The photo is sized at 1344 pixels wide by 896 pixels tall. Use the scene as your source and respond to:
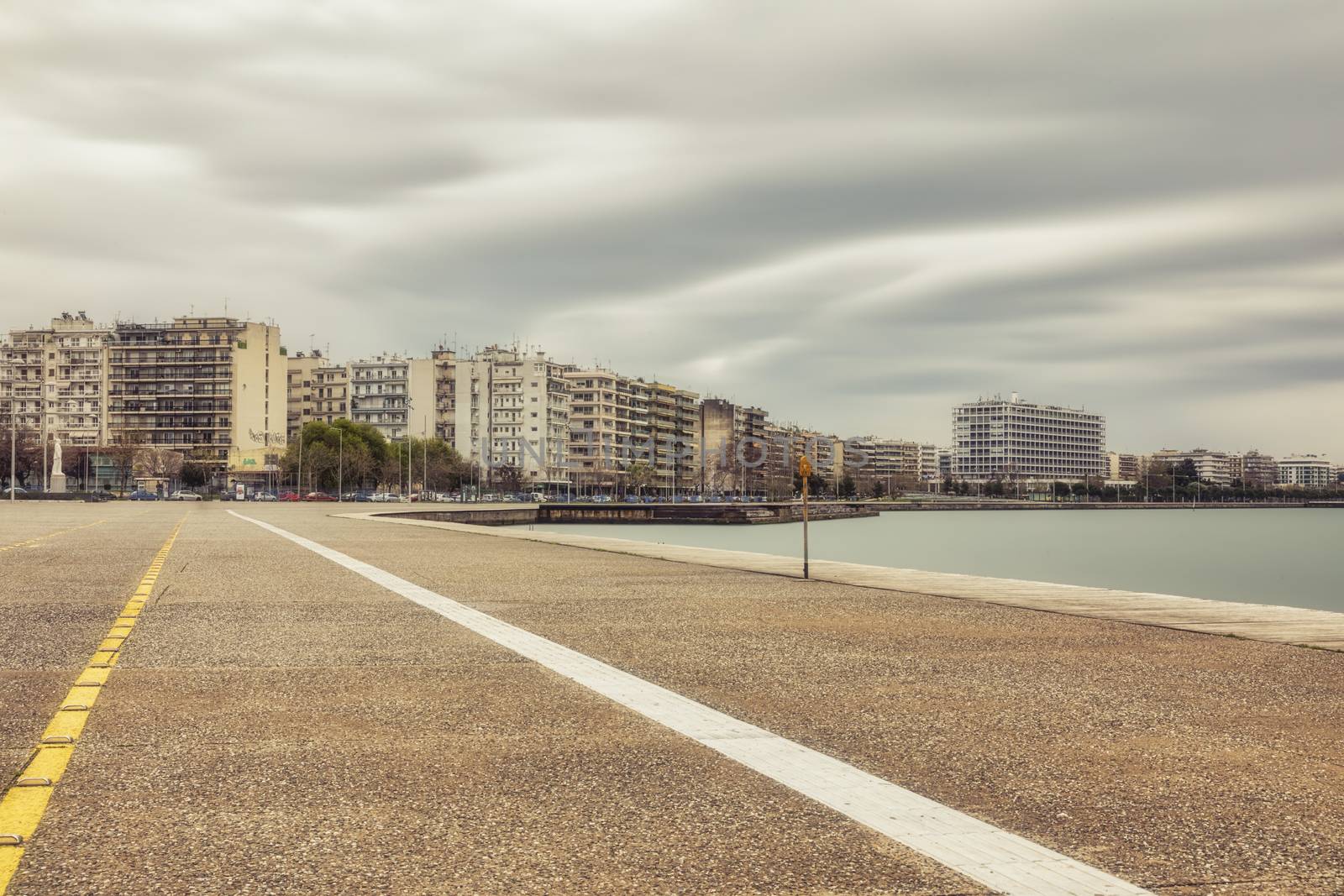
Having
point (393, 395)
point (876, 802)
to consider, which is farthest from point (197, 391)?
point (876, 802)

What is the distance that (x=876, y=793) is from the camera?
4809 mm

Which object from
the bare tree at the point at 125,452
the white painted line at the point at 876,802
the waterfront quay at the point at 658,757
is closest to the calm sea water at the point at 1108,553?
the waterfront quay at the point at 658,757

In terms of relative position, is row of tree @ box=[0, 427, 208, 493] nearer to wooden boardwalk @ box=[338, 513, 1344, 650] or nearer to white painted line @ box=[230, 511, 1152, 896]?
wooden boardwalk @ box=[338, 513, 1344, 650]

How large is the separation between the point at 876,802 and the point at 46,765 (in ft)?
12.4

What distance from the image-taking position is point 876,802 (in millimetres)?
4668

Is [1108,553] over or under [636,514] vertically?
under

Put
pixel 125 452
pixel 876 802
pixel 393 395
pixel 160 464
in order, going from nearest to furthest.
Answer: pixel 876 802
pixel 125 452
pixel 160 464
pixel 393 395

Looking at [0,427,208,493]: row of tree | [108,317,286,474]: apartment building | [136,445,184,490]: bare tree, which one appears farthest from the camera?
[108,317,286,474]: apartment building

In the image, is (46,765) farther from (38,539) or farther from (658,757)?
(38,539)

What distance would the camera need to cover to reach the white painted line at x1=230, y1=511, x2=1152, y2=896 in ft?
12.3

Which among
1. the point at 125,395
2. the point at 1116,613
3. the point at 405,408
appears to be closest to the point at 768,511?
the point at 405,408

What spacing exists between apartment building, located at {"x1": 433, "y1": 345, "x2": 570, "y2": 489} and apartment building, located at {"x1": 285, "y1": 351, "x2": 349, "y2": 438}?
1617 centimetres

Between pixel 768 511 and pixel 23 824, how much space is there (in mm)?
132249

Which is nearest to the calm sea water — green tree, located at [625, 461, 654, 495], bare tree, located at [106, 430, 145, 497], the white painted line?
the white painted line
